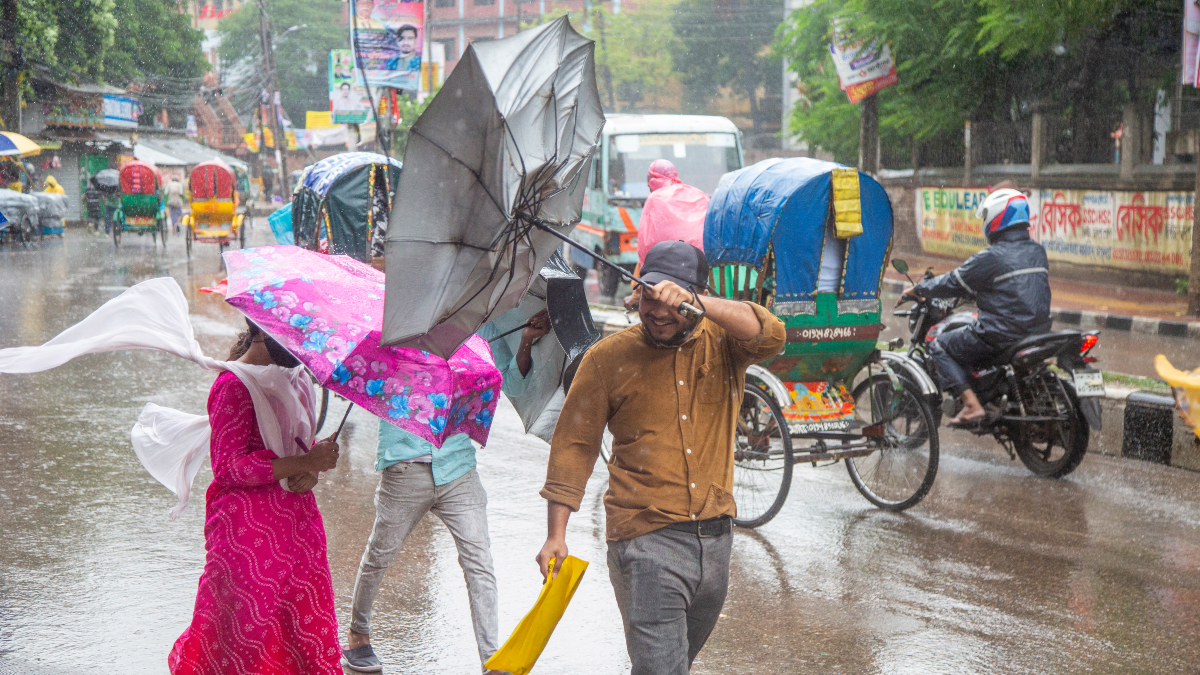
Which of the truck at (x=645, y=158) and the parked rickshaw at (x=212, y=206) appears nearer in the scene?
the truck at (x=645, y=158)

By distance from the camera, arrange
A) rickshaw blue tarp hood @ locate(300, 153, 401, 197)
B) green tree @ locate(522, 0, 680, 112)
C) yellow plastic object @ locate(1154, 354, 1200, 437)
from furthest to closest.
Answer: green tree @ locate(522, 0, 680, 112) < rickshaw blue tarp hood @ locate(300, 153, 401, 197) < yellow plastic object @ locate(1154, 354, 1200, 437)

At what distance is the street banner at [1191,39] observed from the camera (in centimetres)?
1133

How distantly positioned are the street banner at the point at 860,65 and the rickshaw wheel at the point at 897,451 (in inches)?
583

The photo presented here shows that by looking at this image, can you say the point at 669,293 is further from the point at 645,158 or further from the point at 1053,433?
the point at 645,158

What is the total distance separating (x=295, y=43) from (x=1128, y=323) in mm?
64734

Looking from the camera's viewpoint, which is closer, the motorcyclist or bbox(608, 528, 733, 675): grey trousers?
bbox(608, 528, 733, 675): grey trousers

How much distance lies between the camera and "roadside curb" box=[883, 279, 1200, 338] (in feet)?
42.1

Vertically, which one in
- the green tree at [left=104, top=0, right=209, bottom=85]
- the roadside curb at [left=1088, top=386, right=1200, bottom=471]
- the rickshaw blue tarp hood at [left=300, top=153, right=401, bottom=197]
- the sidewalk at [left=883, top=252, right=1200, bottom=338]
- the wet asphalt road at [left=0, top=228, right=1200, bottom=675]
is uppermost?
the green tree at [left=104, top=0, right=209, bottom=85]

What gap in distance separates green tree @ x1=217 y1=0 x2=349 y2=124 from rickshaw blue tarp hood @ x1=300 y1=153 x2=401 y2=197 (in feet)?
207

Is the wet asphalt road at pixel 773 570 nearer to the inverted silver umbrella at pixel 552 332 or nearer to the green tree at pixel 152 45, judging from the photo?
the inverted silver umbrella at pixel 552 332

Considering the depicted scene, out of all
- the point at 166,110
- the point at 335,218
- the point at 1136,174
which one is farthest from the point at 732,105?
the point at 335,218

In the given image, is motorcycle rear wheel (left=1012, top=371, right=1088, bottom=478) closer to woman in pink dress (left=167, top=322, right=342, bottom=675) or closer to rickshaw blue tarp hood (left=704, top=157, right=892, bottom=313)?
rickshaw blue tarp hood (left=704, top=157, right=892, bottom=313)

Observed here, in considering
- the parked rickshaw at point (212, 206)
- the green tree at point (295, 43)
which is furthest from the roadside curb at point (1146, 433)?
the green tree at point (295, 43)

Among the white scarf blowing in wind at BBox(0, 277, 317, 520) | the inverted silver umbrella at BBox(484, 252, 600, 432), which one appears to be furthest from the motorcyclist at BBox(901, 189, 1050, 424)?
the white scarf blowing in wind at BBox(0, 277, 317, 520)
